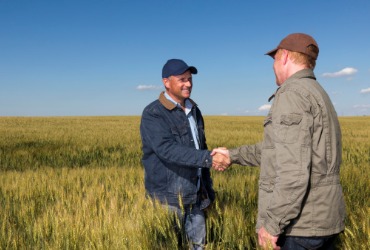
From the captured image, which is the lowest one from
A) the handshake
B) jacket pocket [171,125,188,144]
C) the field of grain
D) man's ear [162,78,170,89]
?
the field of grain

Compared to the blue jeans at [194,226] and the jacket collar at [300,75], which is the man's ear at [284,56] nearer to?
the jacket collar at [300,75]

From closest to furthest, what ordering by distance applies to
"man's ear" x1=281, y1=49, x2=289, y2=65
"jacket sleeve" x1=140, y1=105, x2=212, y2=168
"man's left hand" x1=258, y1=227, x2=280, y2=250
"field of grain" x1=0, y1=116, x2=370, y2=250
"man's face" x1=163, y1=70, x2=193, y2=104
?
"man's left hand" x1=258, y1=227, x2=280, y2=250 < "man's ear" x1=281, y1=49, x2=289, y2=65 < "field of grain" x1=0, y1=116, x2=370, y2=250 < "jacket sleeve" x1=140, y1=105, x2=212, y2=168 < "man's face" x1=163, y1=70, x2=193, y2=104

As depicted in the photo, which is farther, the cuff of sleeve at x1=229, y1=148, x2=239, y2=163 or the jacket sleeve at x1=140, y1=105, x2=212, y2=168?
the cuff of sleeve at x1=229, y1=148, x2=239, y2=163

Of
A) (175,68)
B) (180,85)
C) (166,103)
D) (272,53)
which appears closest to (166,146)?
(166,103)

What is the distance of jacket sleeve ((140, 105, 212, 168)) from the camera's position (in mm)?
2672

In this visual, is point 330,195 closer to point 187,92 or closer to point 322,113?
point 322,113

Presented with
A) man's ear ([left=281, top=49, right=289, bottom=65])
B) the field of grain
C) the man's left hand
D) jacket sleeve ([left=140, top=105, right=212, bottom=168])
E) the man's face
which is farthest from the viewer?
the man's face

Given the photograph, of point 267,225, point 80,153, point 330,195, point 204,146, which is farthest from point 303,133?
point 80,153

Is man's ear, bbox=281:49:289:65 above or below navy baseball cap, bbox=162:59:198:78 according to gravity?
below

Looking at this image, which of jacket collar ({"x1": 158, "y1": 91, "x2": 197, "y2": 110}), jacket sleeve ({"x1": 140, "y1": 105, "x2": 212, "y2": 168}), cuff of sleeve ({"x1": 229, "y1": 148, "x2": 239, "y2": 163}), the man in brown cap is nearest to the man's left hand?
the man in brown cap

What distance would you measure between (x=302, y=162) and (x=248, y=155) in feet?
3.30

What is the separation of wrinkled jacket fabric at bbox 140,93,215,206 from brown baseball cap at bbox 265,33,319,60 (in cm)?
106

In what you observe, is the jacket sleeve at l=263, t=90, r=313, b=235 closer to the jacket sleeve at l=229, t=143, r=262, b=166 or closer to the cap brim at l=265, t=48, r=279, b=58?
the cap brim at l=265, t=48, r=279, b=58

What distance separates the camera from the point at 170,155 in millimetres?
2670
